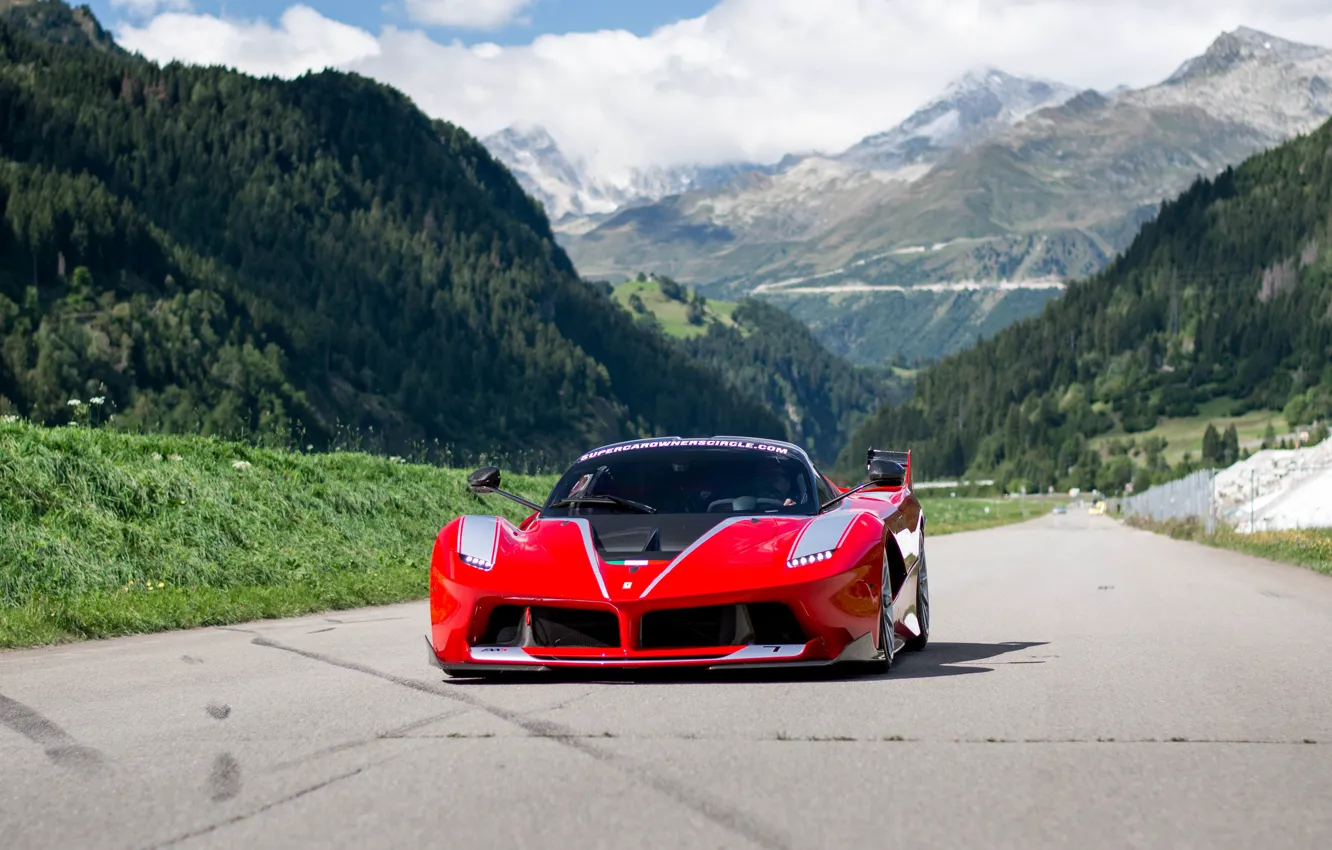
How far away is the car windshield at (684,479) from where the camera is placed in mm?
9898

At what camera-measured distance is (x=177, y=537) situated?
1662 cm

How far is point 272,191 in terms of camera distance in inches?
6422

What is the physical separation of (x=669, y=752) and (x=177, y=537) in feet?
38.3

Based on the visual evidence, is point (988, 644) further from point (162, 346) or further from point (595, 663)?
point (162, 346)

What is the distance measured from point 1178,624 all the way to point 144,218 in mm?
130594

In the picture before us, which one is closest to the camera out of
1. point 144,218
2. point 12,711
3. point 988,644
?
point 12,711

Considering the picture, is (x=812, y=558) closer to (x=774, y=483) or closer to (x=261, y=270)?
(x=774, y=483)

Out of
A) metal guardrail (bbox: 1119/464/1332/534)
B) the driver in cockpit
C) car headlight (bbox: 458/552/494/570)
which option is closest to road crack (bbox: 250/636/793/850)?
car headlight (bbox: 458/552/494/570)

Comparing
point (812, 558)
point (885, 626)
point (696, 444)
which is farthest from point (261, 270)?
point (812, 558)

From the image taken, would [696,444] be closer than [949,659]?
No

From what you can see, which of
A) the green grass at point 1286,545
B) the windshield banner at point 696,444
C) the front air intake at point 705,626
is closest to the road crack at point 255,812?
the front air intake at point 705,626

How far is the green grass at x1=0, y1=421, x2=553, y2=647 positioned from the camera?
43.1 ft

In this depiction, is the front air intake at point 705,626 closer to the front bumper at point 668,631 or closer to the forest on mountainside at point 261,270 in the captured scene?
the front bumper at point 668,631

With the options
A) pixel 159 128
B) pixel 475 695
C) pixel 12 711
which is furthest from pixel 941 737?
pixel 159 128
